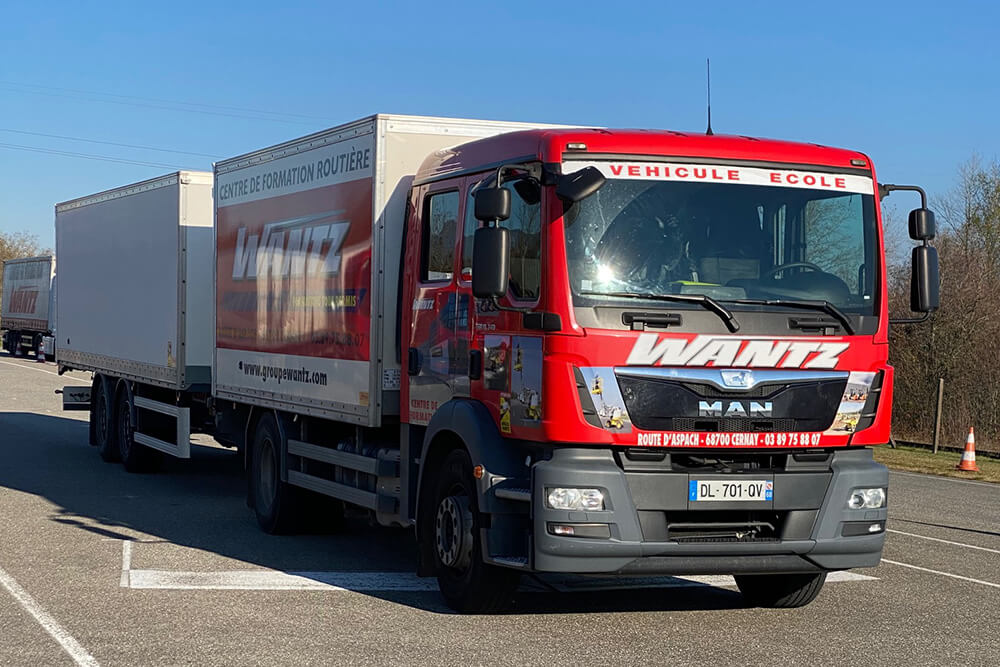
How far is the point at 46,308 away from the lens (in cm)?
5650

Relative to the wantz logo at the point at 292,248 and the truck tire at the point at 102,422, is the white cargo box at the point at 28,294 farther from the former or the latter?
the wantz logo at the point at 292,248

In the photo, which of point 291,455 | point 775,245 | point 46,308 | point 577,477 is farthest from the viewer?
point 46,308

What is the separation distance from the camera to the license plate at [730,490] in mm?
7605

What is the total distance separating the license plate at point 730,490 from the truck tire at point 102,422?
11349 mm

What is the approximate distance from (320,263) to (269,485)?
2316mm

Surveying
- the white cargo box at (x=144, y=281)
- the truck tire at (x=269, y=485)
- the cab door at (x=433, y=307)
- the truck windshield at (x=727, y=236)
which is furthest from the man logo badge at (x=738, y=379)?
the white cargo box at (x=144, y=281)

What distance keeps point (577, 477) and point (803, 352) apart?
1.54 metres

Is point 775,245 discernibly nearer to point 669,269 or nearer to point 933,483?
point 669,269

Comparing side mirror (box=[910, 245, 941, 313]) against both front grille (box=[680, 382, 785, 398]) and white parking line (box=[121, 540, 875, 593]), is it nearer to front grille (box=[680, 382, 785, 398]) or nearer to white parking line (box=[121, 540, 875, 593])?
front grille (box=[680, 382, 785, 398])

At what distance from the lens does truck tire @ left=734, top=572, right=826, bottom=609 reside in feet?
28.4

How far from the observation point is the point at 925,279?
858 cm

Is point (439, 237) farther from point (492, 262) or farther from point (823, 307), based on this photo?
point (823, 307)

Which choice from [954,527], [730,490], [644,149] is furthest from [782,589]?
[954,527]

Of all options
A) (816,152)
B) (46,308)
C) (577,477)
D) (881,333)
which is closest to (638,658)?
(577,477)
